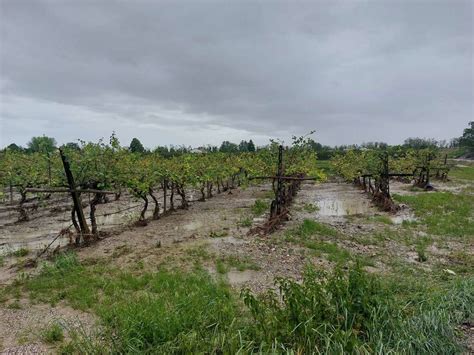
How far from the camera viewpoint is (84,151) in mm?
8344

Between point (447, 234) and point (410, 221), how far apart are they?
65.4 inches

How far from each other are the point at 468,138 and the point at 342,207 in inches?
2395

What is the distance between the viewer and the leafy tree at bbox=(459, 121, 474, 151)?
5749cm

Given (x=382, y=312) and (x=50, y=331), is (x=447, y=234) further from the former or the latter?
(x=50, y=331)

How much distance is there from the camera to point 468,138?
59781 mm

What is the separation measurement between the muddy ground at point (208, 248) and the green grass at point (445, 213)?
79 cm

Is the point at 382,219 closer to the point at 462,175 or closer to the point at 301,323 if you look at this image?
the point at 301,323

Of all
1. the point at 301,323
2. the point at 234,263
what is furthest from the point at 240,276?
the point at 301,323

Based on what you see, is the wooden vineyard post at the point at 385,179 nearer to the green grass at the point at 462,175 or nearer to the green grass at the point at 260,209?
the green grass at the point at 260,209

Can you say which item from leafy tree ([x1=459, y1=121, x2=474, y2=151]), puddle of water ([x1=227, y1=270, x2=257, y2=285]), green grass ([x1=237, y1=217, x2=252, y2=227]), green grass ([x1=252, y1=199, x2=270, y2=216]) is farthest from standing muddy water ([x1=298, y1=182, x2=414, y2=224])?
leafy tree ([x1=459, y1=121, x2=474, y2=151])

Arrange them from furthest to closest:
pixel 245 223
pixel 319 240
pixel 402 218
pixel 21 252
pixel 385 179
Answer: pixel 385 179 → pixel 402 218 → pixel 245 223 → pixel 319 240 → pixel 21 252

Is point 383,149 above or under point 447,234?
above

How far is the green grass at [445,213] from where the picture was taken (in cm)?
928

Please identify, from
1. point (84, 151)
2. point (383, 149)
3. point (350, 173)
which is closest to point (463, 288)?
point (84, 151)
